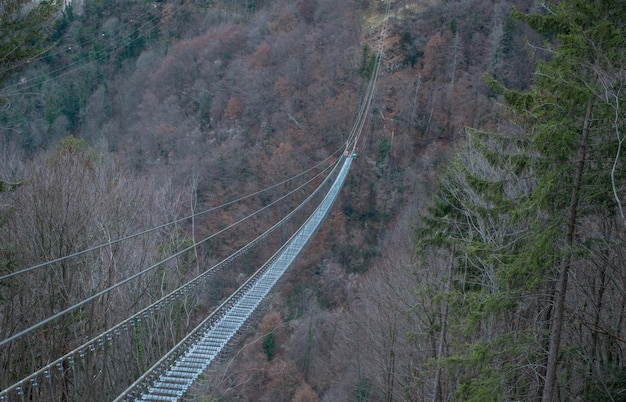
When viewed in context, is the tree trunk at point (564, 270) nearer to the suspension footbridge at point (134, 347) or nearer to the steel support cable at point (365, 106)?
the suspension footbridge at point (134, 347)

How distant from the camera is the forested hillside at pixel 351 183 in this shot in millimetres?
5043

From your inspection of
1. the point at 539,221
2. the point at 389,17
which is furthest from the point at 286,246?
the point at 389,17

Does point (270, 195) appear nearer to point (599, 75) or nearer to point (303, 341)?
point (303, 341)

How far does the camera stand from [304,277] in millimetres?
24094

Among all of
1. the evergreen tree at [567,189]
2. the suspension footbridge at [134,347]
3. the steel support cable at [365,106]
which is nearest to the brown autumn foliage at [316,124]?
the steel support cable at [365,106]

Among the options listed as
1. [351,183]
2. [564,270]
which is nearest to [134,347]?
[564,270]

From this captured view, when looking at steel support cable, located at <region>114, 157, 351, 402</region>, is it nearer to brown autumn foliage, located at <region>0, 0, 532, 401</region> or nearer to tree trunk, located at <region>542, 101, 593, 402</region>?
brown autumn foliage, located at <region>0, 0, 532, 401</region>

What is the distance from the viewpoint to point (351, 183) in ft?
88.8

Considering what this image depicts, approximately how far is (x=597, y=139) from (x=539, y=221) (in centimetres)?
90

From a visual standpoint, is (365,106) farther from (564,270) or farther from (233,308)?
(564,270)

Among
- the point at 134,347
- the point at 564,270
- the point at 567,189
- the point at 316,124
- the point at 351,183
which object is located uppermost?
the point at 567,189

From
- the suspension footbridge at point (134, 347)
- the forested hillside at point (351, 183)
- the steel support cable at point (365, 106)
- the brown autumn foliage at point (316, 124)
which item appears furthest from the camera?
the steel support cable at point (365, 106)

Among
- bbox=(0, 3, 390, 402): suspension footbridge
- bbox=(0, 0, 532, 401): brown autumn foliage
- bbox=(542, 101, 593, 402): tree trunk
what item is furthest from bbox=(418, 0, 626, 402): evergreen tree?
bbox=(0, 0, 532, 401): brown autumn foliage

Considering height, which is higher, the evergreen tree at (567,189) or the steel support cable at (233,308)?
the evergreen tree at (567,189)
